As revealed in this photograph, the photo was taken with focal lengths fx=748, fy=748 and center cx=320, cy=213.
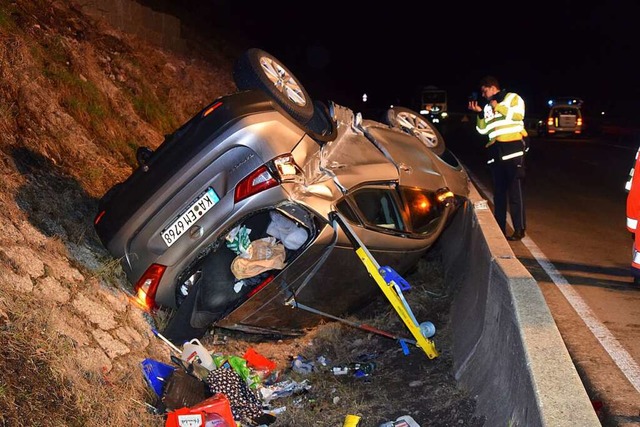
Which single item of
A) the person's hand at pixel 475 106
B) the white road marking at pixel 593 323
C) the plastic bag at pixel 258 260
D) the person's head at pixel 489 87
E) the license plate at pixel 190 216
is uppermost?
the person's head at pixel 489 87

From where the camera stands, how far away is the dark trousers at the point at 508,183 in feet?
27.5

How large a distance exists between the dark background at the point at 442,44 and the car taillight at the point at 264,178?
12824 mm

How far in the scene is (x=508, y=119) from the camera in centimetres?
829

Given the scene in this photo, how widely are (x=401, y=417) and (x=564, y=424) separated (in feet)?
5.23

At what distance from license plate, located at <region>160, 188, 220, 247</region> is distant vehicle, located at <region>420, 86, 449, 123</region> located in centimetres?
3295

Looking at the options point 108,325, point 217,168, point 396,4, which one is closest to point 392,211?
point 217,168

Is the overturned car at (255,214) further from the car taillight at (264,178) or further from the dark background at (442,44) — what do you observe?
the dark background at (442,44)

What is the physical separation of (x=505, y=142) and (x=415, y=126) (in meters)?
1.12

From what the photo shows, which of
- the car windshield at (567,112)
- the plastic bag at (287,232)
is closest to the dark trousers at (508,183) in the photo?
the plastic bag at (287,232)

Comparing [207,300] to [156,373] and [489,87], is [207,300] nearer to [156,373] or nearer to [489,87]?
[156,373]

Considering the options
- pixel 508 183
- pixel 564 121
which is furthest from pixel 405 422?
pixel 564 121

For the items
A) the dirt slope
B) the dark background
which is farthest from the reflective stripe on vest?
the dark background

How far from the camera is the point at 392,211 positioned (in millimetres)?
5930

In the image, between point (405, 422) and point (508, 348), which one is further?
point (405, 422)
